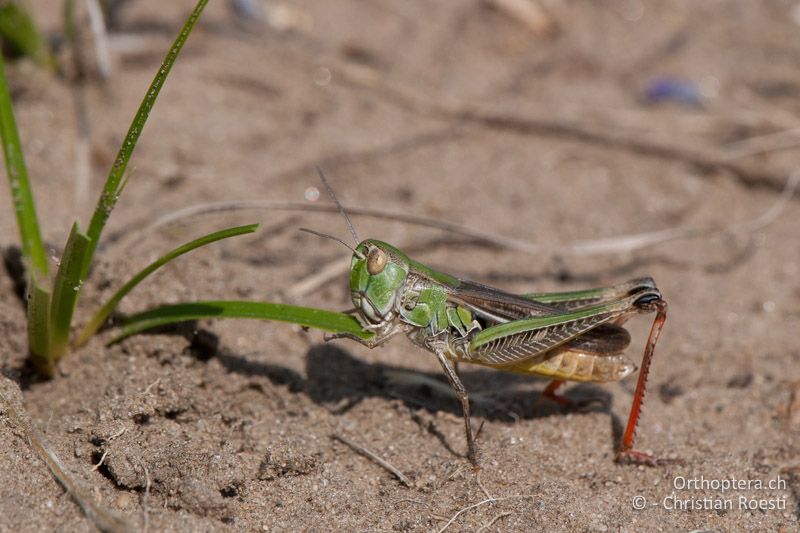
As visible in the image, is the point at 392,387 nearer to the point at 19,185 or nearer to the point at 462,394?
the point at 462,394

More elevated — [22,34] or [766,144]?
[766,144]

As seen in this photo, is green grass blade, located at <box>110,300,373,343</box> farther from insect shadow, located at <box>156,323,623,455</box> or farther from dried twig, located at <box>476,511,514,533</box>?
dried twig, located at <box>476,511,514,533</box>

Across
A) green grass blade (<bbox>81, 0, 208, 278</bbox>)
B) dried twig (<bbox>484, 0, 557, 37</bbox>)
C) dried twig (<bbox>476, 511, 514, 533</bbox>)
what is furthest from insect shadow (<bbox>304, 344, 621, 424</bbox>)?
dried twig (<bbox>484, 0, 557, 37</bbox>)

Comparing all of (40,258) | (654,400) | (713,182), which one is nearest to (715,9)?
(713,182)

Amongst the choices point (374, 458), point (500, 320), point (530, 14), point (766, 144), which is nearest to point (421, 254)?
point (500, 320)

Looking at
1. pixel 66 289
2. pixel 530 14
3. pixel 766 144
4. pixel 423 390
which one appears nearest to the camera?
pixel 66 289

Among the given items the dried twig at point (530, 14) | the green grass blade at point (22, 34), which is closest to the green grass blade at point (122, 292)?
the green grass blade at point (22, 34)
